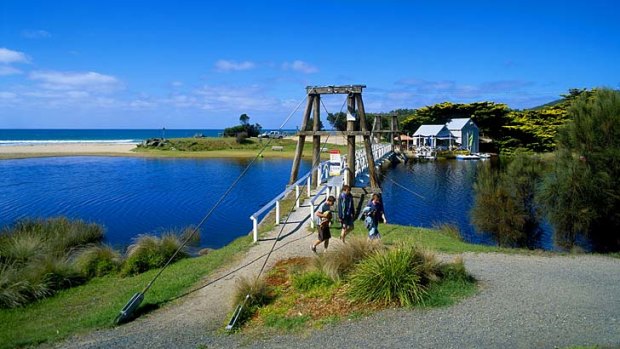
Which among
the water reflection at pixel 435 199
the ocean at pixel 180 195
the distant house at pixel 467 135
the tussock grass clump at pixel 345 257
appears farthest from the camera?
the distant house at pixel 467 135

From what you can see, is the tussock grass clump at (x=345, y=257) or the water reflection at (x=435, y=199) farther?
the water reflection at (x=435, y=199)

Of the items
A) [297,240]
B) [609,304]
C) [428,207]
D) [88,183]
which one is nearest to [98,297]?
[297,240]

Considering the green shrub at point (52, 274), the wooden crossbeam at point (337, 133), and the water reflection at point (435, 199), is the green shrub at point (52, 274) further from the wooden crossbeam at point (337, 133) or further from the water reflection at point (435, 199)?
the water reflection at point (435, 199)

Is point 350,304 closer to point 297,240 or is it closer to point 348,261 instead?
point 348,261

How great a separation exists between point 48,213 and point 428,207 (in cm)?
1864

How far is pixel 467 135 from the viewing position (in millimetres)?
66188

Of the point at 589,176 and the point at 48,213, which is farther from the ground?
the point at 589,176

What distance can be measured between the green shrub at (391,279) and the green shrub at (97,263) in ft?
23.0

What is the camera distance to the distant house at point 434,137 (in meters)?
67.0

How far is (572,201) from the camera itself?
1634 centimetres

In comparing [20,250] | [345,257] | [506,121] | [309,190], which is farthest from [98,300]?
[506,121]

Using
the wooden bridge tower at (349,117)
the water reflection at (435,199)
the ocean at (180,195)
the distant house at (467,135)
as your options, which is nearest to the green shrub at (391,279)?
the ocean at (180,195)

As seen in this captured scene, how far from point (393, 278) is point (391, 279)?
39mm

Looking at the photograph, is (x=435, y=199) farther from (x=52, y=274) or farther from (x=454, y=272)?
(x=52, y=274)
